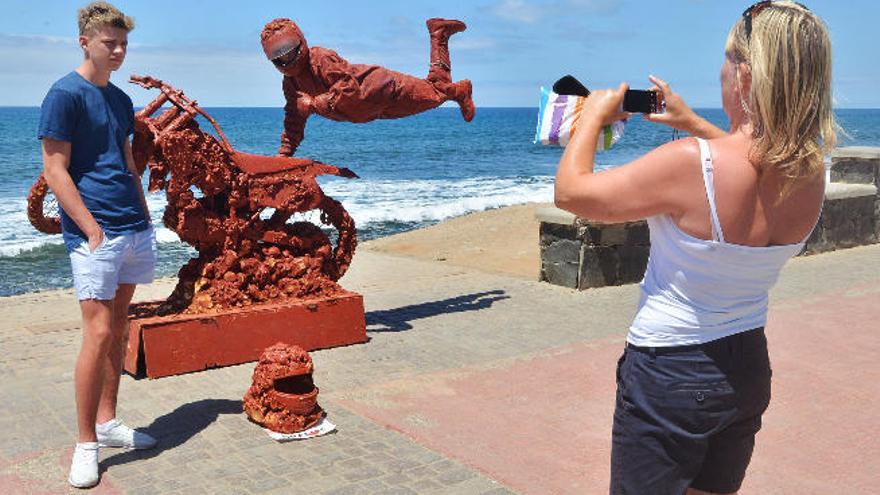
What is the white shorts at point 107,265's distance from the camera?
415 cm

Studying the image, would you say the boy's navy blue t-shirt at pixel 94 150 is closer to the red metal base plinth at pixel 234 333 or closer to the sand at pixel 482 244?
the red metal base plinth at pixel 234 333

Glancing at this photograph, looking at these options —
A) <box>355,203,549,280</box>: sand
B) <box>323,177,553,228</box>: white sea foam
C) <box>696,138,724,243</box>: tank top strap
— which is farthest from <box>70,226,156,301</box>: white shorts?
<box>323,177,553,228</box>: white sea foam

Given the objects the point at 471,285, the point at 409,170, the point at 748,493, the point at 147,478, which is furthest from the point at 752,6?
the point at 409,170

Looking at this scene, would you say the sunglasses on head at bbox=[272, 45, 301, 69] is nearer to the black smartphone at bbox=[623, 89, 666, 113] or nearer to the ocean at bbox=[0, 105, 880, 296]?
the ocean at bbox=[0, 105, 880, 296]

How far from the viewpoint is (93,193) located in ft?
13.8

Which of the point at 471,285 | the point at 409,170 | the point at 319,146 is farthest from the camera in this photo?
the point at 319,146

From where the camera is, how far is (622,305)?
8008 mm

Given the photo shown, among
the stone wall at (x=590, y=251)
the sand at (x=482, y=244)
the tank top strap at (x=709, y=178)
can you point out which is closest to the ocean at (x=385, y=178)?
the tank top strap at (x=709, y=178)

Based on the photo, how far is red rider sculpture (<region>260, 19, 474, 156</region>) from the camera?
6656mm

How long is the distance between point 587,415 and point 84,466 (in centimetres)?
260

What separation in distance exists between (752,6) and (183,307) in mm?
4897

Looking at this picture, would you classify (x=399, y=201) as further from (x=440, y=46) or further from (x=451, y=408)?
(x=451, y=408)

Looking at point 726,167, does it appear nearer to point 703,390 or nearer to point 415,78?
point 703,390

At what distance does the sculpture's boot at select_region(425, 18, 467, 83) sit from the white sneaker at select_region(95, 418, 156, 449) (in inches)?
143
